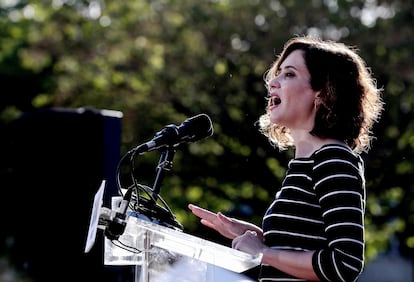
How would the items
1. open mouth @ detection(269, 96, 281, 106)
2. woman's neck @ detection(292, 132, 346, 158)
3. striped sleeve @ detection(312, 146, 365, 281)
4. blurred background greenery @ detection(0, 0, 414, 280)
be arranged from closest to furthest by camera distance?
striped sleeve @ detection(312, 146, 365, 281) < woman's neck @ detection(292, 132, 346, 158) < open mouth @ detection(269, 96, 281, 106) < blurred background greenery @ detection(0, 0, 414, 280)

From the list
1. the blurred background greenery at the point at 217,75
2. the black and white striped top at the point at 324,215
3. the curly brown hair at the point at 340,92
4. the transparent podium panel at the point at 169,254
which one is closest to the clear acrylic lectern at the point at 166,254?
the transparent podium panel at the point at 169,254

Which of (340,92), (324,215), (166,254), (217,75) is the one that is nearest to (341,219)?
(324,215)

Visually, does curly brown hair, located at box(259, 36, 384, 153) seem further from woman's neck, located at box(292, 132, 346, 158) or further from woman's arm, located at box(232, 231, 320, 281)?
woman's arm, located at box(232, 231, 320, 281)

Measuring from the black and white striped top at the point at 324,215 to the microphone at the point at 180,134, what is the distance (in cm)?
29

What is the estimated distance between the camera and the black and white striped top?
1.88m

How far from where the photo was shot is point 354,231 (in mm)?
1881

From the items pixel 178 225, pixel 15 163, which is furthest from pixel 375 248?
pixel 178 225

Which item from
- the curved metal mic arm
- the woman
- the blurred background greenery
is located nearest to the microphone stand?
the curved metal mic arm

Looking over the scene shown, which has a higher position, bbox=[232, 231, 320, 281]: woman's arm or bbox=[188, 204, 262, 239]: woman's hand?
bbox=[188, 204, 262, 239]: woman's hand

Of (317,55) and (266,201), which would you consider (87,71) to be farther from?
(317,55)

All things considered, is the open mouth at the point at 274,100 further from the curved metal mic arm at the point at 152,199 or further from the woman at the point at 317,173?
the curved metal mic arm at the point at 152,199

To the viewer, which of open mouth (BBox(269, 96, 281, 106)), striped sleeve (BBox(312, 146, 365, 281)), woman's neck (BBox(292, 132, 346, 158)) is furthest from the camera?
open mouth (BBox(269, 96, 281, 106))

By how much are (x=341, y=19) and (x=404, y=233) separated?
3.31 metres

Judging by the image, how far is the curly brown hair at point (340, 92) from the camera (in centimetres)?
210
